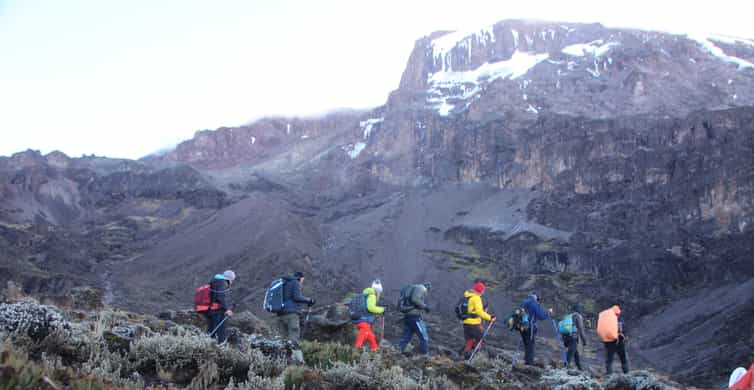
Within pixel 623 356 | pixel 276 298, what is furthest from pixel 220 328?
pixel 623 356

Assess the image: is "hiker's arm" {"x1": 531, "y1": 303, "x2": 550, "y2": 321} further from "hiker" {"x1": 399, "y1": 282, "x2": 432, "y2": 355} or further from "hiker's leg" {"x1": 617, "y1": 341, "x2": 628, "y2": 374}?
"hiker" {"x1": 399, "y1": 282, "x2": 432, "y2": 355}

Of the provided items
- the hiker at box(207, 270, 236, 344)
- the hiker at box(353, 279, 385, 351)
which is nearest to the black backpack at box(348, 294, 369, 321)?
the hiker at box(353, 279, 385, 351)

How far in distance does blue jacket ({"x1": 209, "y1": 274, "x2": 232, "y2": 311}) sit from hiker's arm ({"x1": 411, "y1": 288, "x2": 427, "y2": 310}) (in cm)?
360

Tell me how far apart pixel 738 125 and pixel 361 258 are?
7557 cm

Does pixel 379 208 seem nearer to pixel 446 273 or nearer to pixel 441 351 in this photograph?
pixel 446 273

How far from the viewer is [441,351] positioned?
1850cm

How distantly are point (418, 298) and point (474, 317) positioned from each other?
4.38ft

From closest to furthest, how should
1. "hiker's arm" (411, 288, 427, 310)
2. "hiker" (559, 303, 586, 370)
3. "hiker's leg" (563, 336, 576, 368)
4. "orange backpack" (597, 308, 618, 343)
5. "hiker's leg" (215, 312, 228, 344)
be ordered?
"hiker's leg" (215, 312, 228, 344) → "hiker's arm" (411, 288, 427, 310) → "orange backpack" (597, 308, 618, 343) → "hiker" (559, 303, 586, 370) → "hiker's leg" (563, 336, 576, 368)

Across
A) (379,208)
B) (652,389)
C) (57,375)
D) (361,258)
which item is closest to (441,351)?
(652,389)

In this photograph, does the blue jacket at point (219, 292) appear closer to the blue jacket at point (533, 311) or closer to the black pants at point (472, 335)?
the black pants at point (472, 335)

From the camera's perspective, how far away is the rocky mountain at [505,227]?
8338 cm

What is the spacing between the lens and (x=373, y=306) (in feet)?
42.6

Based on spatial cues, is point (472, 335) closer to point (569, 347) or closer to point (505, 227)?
point (569, 347)

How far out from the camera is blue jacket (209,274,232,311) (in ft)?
39.5
